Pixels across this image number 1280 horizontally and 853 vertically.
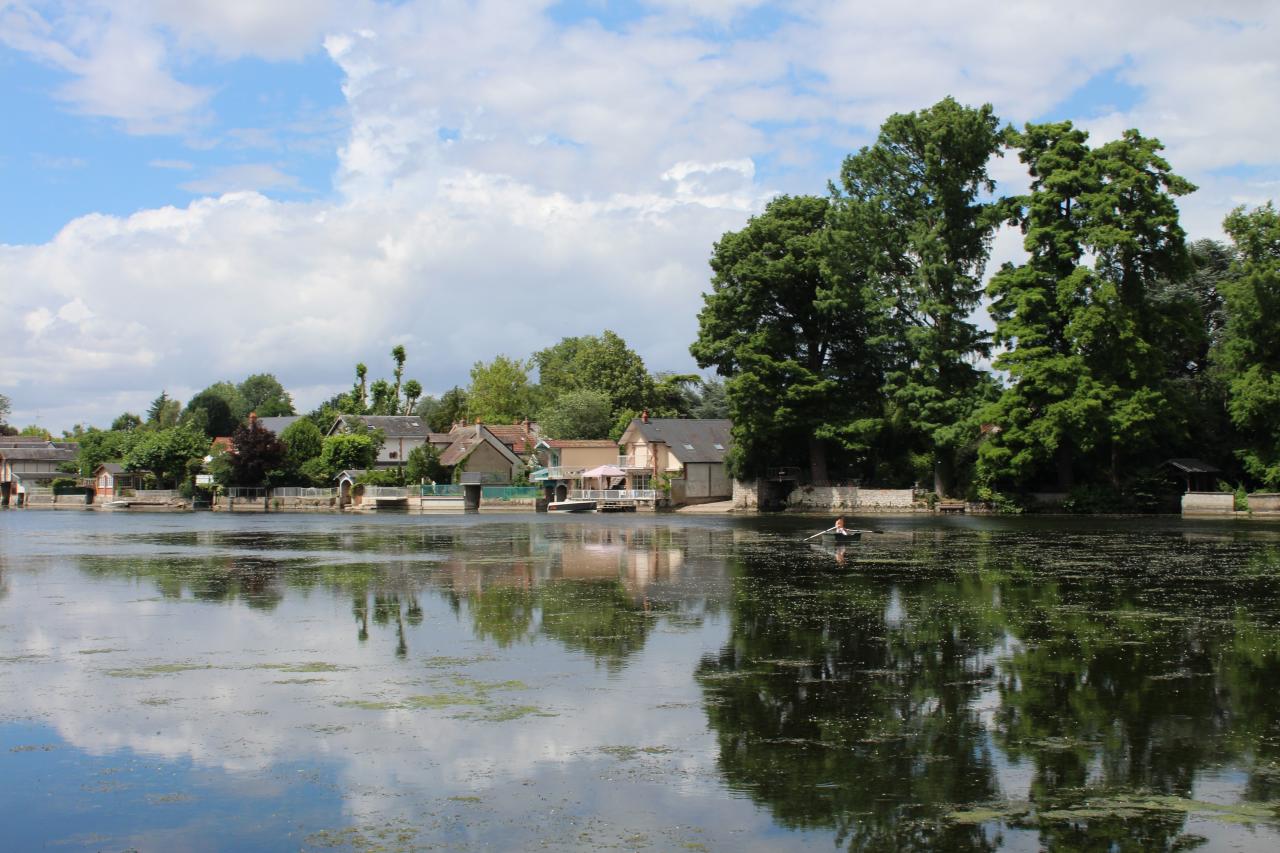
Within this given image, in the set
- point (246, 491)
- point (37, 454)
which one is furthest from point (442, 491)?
point (37, 454)

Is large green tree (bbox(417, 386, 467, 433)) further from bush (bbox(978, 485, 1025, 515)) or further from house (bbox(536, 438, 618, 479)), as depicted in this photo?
bush (bbox(978, 485, 1025, 515))

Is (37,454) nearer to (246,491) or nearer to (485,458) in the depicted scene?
(246,491)

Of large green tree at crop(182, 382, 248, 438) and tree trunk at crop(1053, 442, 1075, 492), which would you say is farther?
large green tree at crop(182, 382, 248, 438)

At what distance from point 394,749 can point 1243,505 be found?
55253mm

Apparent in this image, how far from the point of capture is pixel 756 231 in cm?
7312

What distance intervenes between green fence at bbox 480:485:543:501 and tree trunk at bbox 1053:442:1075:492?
140ft

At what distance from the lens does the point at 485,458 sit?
335ft

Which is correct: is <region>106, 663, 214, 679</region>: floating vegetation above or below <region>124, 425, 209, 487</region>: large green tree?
below

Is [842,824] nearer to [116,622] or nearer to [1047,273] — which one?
[116,622]

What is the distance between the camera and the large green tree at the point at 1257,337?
5525 cm

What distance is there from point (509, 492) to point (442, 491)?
5641mm

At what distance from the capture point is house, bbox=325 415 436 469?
364ft

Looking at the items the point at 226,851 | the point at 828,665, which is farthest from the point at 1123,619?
the point at 226,851

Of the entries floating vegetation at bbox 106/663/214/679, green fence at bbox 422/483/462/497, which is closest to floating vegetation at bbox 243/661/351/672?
floating vegetation at bbox 106/663/214/679
